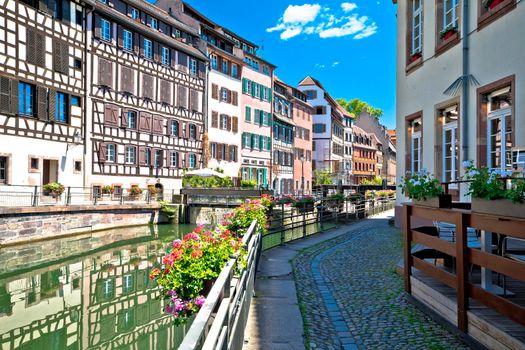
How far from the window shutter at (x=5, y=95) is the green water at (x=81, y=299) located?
21.3 feet

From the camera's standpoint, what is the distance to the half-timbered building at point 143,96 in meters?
27.6

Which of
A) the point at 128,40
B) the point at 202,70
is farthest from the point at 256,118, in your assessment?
the point at 128,40

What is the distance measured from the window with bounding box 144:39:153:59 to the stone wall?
33.4 ft

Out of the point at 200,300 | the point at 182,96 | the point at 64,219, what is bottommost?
the point at 64,219

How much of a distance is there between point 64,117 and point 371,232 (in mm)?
17474

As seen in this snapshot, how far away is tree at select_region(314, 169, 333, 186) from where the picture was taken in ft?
177

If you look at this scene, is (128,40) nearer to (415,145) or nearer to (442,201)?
(415,145)

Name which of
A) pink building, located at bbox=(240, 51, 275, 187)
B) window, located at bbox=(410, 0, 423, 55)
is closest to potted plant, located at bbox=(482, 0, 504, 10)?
window, located at bbox=(410, 0, 423, 55)

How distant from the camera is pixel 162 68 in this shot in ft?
107

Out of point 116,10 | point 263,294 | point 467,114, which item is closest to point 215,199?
point 116,10

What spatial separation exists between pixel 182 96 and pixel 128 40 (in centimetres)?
600

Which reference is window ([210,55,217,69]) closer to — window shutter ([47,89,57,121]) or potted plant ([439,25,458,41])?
window shutter ([47,89,57,121])

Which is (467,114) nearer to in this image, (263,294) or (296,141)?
(263,294)

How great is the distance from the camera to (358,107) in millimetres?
81188
